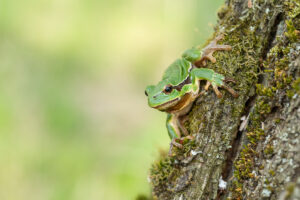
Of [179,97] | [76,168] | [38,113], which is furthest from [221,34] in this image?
[38,113]

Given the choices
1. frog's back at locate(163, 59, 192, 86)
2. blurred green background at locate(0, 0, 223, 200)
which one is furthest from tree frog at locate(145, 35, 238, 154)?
blurred green background at locate(0, 0, 223, 200)

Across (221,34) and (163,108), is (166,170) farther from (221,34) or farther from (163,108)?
(221,34)

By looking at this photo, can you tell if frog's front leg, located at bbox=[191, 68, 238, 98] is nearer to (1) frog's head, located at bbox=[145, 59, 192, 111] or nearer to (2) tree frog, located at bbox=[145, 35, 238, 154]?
(2) tree frog, located at bbox=[145, 35, 238, 154]

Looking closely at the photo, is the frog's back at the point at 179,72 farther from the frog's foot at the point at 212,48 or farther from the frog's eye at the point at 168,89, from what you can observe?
the frog's foot at the point at 212,48

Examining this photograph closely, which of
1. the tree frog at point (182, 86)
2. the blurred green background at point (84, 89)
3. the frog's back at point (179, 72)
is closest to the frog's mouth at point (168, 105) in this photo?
the tree frog at point (182, 86)

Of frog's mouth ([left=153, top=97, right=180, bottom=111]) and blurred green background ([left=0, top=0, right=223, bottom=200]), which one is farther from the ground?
blurred green background ([left=0, top=0, right=223, bottom=200])

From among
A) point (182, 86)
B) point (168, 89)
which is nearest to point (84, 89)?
point (168, 89)

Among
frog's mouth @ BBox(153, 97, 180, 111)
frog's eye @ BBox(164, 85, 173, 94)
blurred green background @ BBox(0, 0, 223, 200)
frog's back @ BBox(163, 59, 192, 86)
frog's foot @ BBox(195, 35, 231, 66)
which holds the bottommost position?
frog's foot @ BBox(195, 35, 231, 66)

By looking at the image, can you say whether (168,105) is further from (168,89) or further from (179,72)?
(179,72)
